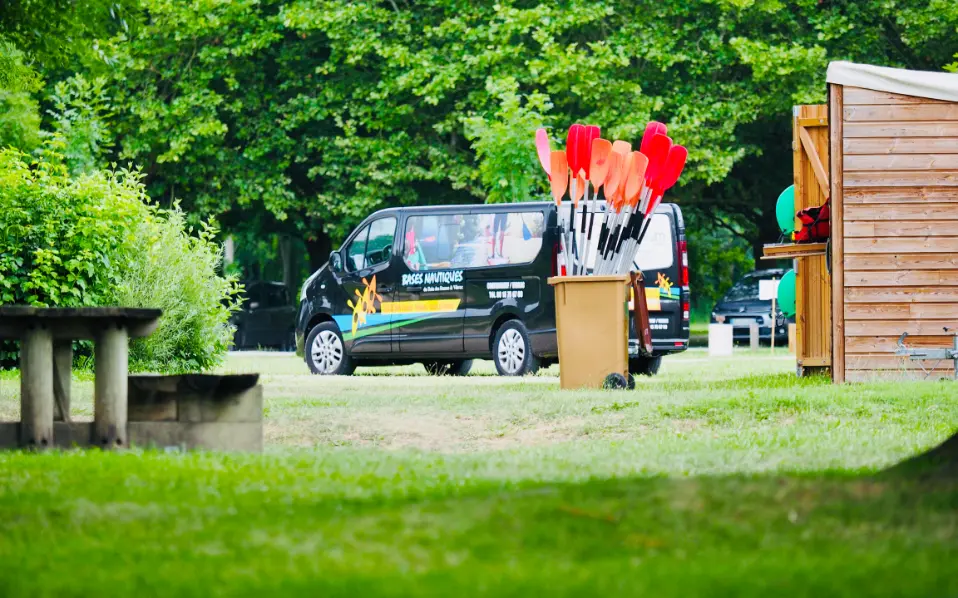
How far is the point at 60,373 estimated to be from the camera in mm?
9469

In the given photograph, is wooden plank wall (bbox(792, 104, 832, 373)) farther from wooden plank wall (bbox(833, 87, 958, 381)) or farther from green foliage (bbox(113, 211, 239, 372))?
green foliage (bbox(113, 211, 239, 372))

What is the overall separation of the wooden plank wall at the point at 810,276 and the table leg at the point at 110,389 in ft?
30.4

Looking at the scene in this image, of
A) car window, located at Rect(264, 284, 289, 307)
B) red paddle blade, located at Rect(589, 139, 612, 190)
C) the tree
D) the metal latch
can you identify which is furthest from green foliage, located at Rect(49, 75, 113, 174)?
the metal latch

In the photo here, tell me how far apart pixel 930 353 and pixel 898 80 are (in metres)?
2.59

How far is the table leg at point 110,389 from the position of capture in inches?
341

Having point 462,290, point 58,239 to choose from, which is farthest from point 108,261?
point 462,290

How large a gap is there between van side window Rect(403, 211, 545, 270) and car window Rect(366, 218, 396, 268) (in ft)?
0.84

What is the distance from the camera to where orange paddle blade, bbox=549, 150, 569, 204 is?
16.1 metres

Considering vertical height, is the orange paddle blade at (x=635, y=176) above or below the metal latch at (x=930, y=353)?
above

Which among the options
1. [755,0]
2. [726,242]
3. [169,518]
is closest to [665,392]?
[169,518]

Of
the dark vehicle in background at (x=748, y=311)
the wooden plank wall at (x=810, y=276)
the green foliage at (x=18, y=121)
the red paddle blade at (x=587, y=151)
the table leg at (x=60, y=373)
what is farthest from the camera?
the dark vehicle in background at (x=748, y=311)

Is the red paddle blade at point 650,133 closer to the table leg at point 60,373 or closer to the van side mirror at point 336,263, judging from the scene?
the van side mirror at point 336,263

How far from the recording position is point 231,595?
14.1 ft

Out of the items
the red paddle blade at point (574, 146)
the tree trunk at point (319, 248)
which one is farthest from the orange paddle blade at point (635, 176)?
the tree trunk at point (319, 248)
